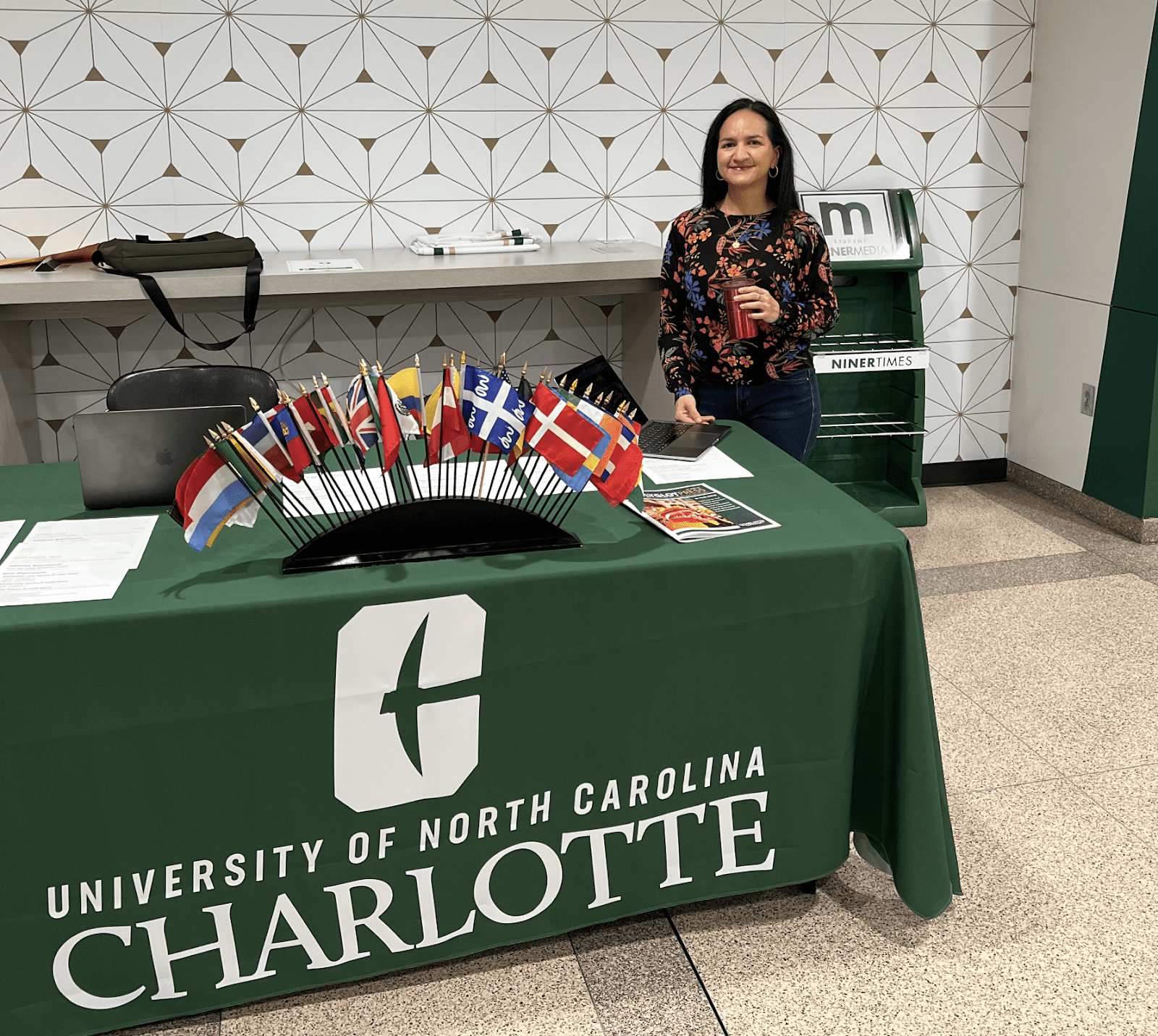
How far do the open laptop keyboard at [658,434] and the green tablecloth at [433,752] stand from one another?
0.45 meters

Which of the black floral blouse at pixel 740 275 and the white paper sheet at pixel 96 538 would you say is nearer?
the white paper sheet at pixel 96 538

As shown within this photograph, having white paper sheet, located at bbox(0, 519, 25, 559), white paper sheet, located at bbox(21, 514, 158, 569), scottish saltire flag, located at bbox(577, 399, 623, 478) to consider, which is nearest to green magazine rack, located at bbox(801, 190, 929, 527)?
scottish saltire flag, located at bbox(577, 399, 623, 478)

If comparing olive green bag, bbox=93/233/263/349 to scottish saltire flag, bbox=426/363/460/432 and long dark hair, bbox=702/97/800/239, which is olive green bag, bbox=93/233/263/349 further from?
scottish saltire flag, bbox=426/363/460/432

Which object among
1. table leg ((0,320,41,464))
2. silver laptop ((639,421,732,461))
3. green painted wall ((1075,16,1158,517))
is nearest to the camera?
silver laptop ((639,421,732,461))

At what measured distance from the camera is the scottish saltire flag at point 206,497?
1761mm

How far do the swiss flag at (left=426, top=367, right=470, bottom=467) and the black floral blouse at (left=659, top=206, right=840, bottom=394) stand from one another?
1284 millimetres

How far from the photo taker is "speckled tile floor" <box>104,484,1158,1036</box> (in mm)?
1890

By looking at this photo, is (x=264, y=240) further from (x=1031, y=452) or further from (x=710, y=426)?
(x=1031, y=452)

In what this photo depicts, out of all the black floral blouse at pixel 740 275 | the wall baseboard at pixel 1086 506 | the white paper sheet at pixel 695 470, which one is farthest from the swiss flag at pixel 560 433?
the wall baseboard at pixel 1086 506

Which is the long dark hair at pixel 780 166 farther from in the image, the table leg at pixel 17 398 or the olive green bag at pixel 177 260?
the table leg at pixel 17 398

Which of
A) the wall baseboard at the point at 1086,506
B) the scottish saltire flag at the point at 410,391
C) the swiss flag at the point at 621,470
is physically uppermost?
the scottish saltire flag at the point at 410,391

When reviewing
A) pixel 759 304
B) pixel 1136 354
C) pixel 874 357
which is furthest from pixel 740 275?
pixel 1136 354

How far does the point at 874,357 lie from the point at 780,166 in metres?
1.51

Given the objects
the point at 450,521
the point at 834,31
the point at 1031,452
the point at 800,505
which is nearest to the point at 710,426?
the point at 800,505
